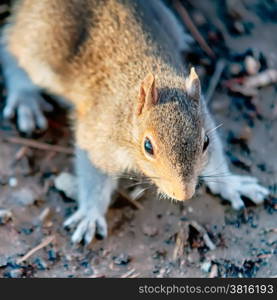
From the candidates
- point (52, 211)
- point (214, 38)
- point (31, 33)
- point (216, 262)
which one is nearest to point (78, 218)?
point (52, 211)

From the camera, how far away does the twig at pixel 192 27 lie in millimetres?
6008

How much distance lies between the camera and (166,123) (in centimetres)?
410

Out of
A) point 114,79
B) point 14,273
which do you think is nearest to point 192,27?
point 114,79

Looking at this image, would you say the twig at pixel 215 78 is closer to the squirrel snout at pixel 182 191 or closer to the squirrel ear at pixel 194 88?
the squirrel ear at pixel 194 88

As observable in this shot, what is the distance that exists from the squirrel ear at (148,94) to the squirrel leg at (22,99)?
147cm

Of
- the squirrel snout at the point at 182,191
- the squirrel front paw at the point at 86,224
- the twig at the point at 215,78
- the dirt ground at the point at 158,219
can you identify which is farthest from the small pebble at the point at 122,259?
the twig at the point at 215,78

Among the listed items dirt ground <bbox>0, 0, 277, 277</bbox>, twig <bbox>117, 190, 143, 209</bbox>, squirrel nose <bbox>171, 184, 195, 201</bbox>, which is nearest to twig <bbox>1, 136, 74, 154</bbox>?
dirt ground <bbox>0, 0, 277, 277</bbox>

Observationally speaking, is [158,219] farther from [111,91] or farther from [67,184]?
[111,91]

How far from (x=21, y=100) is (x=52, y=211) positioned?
1.03 m

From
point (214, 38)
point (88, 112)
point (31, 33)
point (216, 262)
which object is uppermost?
point (31, 33)

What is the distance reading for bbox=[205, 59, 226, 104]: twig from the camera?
18.7ft

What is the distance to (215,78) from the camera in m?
5.81

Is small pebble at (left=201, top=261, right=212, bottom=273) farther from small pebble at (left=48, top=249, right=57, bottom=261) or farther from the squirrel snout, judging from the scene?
small pebble at (left=48, top=249, right=57, bottom=261)
